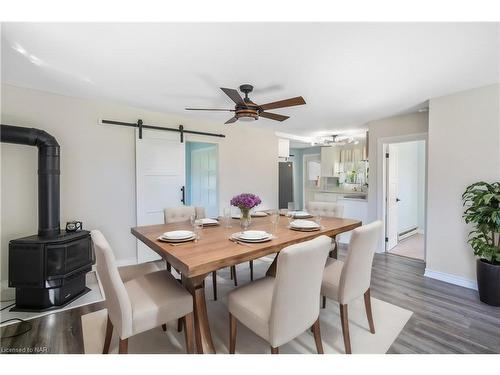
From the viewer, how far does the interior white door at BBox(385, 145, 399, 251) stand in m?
4.04

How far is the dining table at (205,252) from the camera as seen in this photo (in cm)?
132

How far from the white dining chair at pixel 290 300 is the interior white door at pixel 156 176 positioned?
2545 millimetres

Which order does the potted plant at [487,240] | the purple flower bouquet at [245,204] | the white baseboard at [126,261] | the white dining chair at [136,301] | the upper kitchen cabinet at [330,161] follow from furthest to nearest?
the upper kitchen cabinet at [330,161] → the white baseboard at [126,261] → the potted plant at [487,240] → the purple flower bouquet at [245,204] → the white dining chair at [136,301]

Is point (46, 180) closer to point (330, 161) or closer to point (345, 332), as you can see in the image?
point (345, 332)

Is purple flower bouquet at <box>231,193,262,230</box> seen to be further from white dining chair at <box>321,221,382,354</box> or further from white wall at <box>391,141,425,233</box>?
white wall at <box>391,141,425,233</box>

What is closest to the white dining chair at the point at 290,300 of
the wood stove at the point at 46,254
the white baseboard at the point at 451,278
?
the wood stove at the point at 46,254

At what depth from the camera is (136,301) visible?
147 centimetres

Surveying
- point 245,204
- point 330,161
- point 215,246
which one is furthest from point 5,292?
point 330,161

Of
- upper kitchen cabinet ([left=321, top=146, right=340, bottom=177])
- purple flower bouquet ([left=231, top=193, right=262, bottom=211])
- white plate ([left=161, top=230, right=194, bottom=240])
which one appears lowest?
white plate ([left=161, top=230, right=194, bottom=240])

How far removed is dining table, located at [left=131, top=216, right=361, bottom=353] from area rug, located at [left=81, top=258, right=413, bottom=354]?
333 mm

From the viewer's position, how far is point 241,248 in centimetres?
154

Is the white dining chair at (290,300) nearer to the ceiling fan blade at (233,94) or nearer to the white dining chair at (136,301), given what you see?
the white dining chair at (136,301)

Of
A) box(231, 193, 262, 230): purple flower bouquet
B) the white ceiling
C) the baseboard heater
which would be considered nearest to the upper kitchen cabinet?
the baseboard heater
